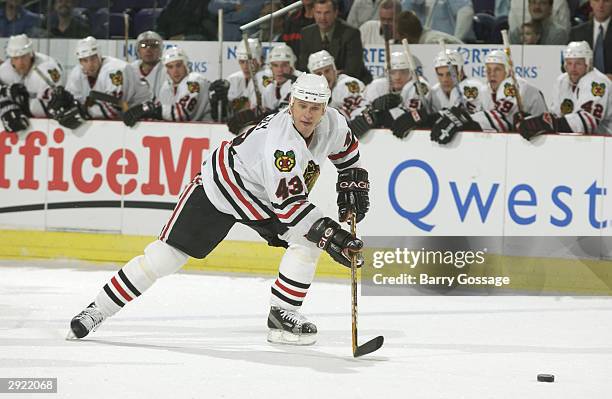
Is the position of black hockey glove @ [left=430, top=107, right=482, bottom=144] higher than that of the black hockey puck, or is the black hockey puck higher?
black hockey glove @ [left=430, top=107, right=482, bottom=144]

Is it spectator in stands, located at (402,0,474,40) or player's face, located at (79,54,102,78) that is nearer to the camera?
spectator in stands, located at (402,0,474,40)

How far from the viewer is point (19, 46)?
8008 millimetres

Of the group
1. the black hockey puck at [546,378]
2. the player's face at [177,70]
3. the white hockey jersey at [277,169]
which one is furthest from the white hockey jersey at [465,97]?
the black hockey puck at [546,378]

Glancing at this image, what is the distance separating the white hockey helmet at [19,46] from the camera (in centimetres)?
801

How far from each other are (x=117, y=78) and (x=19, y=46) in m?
0.66

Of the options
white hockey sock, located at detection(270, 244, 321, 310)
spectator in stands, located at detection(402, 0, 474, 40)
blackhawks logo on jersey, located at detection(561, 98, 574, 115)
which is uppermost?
spectator in stands, located at detection(402, 0, 474, 40)

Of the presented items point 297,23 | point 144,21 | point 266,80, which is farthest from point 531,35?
point 144,21

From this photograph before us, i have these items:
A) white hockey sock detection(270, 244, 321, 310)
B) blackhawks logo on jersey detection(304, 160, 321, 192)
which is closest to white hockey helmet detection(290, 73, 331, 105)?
blackhawks logo on jersey detection(304, 160, 321, 192)

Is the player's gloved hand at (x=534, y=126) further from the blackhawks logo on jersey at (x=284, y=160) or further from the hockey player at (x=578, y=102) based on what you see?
the blackhawks logo on jersey at (x=284, y=160)

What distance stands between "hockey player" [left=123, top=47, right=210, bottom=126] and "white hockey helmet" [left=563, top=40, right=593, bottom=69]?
216 centimetres

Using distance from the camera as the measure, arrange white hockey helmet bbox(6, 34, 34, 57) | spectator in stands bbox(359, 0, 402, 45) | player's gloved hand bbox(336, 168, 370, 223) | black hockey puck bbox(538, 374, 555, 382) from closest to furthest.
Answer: black hockey puck bbox(538, 374, 555, 382) → player's gloved hand bbox(336, 168, 370, 223) → spectator in stands bbox(359, 0, 402, 45) → white hockey helmet bbox(6, 34, 34, 57)

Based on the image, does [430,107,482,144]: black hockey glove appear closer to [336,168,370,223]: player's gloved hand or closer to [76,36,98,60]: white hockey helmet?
[336,168,370,223]: player's gloved hand

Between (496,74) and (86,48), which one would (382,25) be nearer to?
(496,74)

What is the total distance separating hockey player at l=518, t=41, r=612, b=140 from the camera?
6840mm
